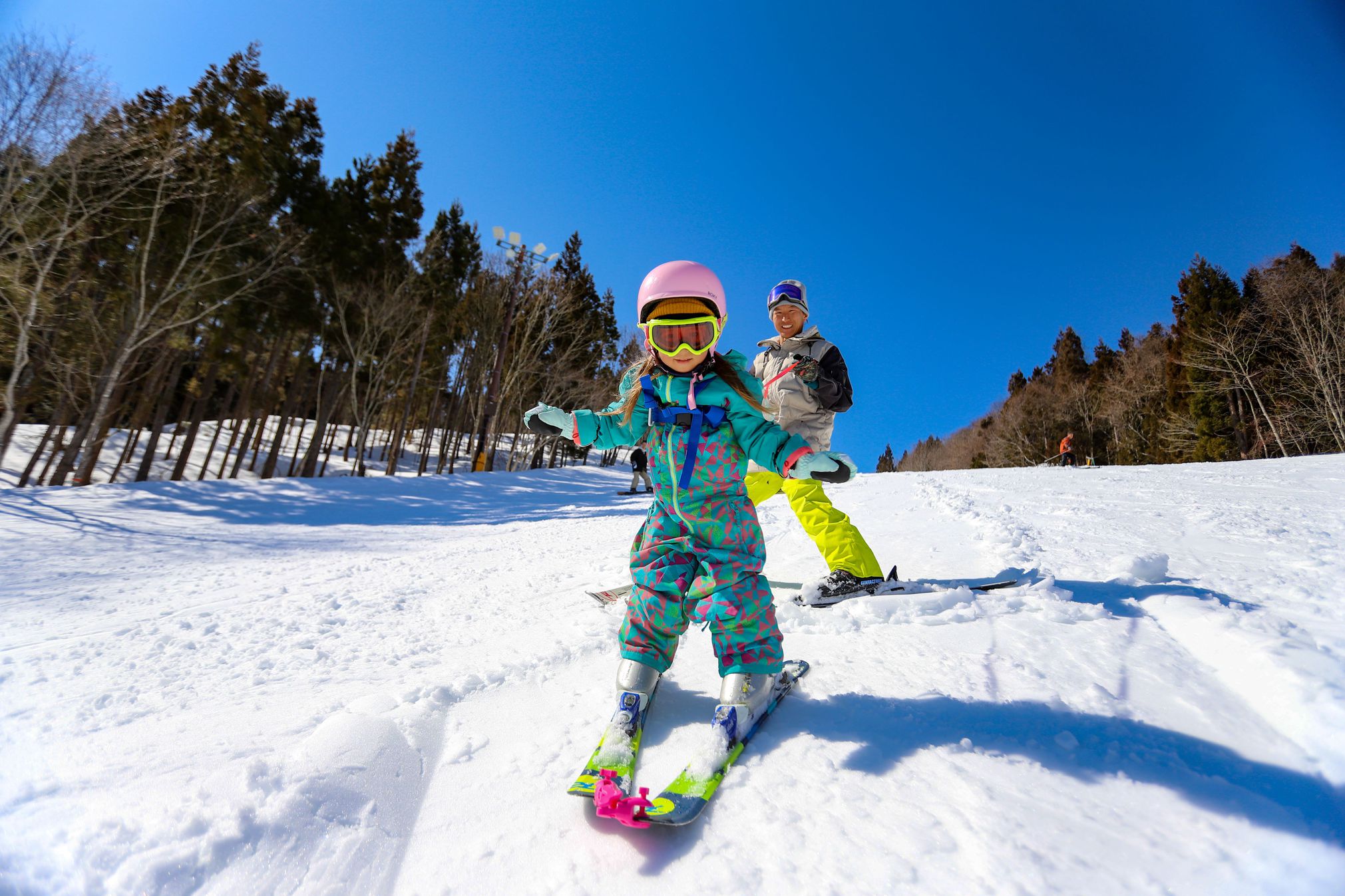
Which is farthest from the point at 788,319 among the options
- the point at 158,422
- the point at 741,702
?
the point at 158,422

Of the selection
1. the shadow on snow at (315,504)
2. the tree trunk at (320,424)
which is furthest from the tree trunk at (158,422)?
the shadow on snow at (315,504)

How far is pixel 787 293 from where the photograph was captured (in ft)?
10.2

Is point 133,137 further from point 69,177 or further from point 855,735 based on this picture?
point 855,735

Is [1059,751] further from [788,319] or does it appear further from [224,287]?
[224,287]

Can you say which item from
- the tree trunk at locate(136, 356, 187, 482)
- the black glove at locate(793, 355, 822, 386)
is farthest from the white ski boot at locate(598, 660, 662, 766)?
the tree trunk at locate(136, 356, 187, 482)

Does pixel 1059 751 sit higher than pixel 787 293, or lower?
lower

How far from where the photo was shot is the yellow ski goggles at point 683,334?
1.96 m

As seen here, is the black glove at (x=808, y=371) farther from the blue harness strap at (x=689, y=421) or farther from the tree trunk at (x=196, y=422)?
the tree trunk at (x=196, y=422)

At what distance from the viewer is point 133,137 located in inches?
379

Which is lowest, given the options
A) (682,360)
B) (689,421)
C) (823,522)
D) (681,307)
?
(823,522)

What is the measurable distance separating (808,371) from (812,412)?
0.24 m

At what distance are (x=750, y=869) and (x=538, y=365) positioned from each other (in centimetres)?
2292

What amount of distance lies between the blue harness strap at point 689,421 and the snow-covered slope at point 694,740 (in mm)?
808

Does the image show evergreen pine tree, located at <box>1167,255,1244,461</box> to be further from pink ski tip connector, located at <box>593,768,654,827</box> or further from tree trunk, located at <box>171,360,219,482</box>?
tree trunk, located at <box>171,360,219,482</box>
